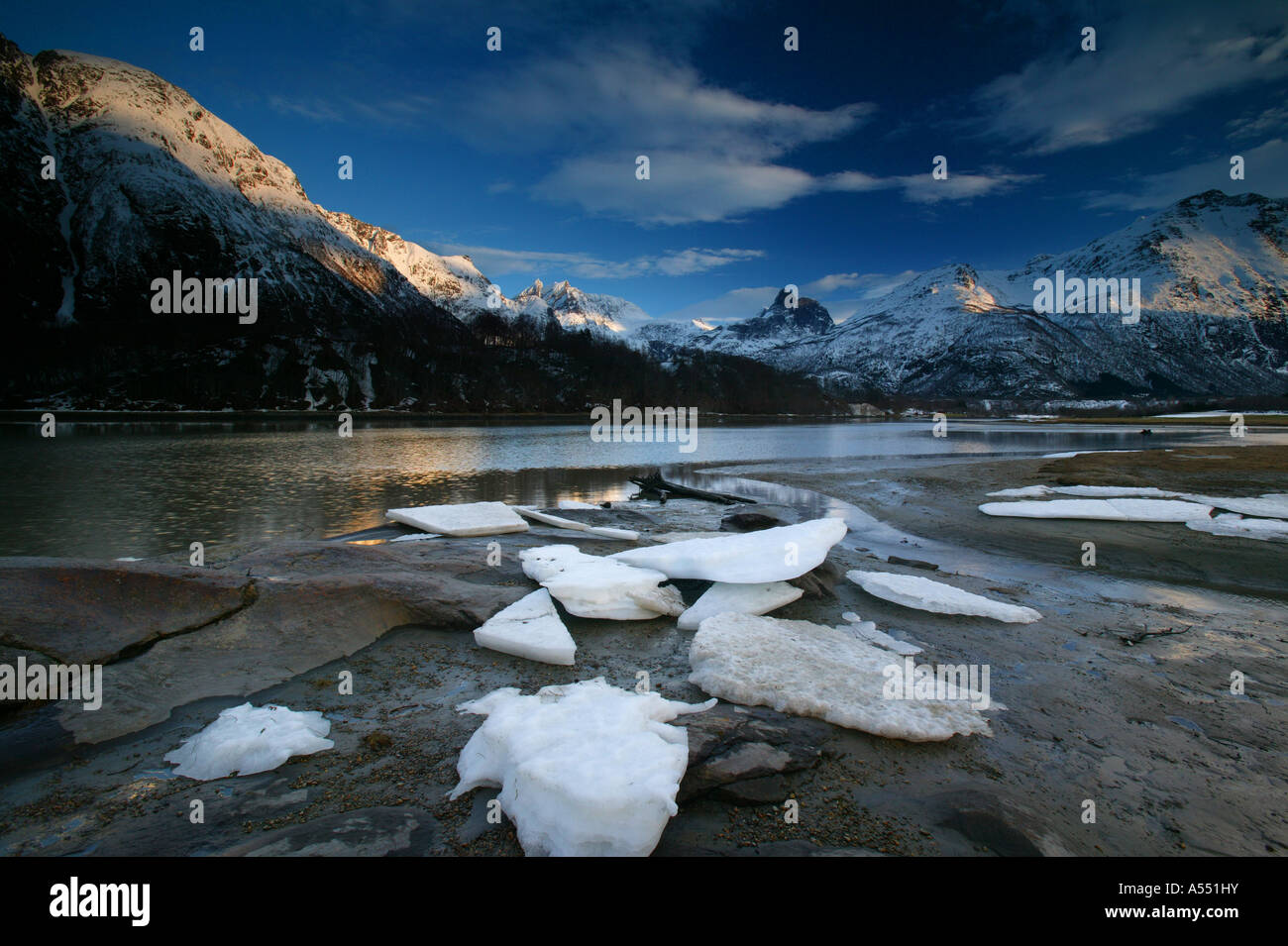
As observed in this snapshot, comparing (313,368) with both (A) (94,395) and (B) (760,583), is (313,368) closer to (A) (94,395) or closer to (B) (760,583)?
(A) (94,395)

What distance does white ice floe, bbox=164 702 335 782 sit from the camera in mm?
4426

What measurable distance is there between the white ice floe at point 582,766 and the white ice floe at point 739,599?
2712 millimetres

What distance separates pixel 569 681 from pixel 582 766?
7.70 feet

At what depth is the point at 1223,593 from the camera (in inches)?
413

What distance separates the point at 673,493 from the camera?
25.0 meters

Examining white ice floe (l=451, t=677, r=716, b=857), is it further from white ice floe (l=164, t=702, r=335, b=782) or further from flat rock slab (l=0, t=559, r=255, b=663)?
flat rock slab (l=0, t=559, r=255, b=663)

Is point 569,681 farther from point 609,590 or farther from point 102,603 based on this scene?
point 102,603

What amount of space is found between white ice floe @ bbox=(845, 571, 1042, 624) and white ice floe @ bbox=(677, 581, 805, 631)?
179 centimetres

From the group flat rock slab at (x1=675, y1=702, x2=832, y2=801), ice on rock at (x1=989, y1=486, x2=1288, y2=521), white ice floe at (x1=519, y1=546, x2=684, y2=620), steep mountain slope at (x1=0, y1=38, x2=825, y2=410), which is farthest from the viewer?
steep mountain slope at (x1=0, y1=38, x2=825, y2=410)

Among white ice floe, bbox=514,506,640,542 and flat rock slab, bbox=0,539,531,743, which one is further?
white ice floe, bbox=514,506,640,542

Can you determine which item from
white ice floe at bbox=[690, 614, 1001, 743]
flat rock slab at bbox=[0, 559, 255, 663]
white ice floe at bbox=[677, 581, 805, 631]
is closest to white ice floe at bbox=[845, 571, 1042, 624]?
white ice floe at bbox=[677, 581, 805, 631]

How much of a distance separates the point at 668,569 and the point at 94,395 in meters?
160

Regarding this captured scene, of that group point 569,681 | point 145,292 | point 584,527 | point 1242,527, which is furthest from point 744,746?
point 145,292

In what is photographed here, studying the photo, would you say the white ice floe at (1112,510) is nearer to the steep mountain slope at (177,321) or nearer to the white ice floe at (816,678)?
the white ice floe at (816,678)
